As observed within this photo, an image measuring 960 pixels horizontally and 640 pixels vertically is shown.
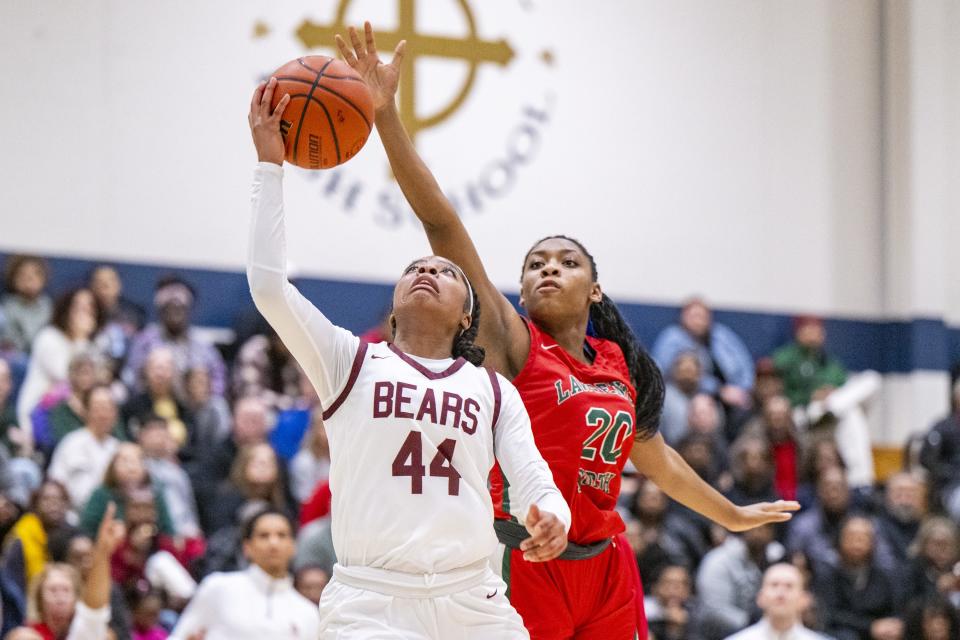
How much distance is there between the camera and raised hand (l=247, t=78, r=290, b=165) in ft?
13.5

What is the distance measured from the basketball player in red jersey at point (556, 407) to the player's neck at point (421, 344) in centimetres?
48

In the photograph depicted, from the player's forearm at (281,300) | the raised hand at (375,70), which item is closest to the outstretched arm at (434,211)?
the raised hand at (375,70)

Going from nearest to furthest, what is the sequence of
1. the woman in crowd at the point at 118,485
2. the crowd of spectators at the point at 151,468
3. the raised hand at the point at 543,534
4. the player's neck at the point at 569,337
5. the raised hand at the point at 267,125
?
1. the raised hand at the point at 543,534
2. the raised hand at the point at 267,125
3. the player's neck at the point at 569,337
4. the crowd of spectators at the point at 151,468
5. the woman in crowd at the point at 118,485

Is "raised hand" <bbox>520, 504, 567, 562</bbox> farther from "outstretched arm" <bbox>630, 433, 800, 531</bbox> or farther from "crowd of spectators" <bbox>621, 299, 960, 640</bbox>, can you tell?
"crowd of spectators" <bbox>621, 299, 960, 640</bbox>

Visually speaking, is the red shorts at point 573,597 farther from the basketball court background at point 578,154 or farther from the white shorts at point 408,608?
the basketball court background at point 578,154

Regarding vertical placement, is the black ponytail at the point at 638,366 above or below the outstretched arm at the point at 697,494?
above

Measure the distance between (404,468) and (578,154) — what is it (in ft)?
32.1

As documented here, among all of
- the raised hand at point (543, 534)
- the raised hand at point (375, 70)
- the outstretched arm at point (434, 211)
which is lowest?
the raised hand at point (543, 534)

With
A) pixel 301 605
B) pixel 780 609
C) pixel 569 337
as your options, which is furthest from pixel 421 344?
pixel 780 609

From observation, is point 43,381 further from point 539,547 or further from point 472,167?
point 539,547

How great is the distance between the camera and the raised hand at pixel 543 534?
12.6ft

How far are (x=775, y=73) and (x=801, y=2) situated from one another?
0.75 meters

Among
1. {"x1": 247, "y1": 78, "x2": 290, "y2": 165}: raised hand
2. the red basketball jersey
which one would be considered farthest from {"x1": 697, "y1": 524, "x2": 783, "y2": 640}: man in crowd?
{"x1": 247, "y1": 78, "x2": 290, "y2": 165}: raised hand

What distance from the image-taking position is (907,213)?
14.6 meters
